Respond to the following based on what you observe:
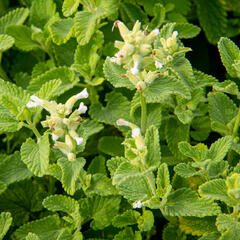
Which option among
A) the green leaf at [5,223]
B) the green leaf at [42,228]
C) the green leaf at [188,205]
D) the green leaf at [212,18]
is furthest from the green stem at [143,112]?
the green leaf at [212,18]

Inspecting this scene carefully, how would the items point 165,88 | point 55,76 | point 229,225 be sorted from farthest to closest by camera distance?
point 55,76 < point 165,88 < point 229,225

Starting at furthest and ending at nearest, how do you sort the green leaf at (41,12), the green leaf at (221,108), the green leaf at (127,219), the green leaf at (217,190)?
the green leaf at (41,12), the green leaf at (221,108), the green leaf at (127,219), the green leaf at (217,190)

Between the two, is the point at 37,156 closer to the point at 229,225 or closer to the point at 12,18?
the point at 229,225

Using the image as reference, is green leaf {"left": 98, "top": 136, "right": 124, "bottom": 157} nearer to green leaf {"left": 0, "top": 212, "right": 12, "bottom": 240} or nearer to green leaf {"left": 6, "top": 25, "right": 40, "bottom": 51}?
green leaf {"left": 0, "top": 212, "right": 12, "bottom": 240}

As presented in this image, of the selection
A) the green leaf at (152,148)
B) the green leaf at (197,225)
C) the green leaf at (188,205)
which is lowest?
the green leaf at (197,225)

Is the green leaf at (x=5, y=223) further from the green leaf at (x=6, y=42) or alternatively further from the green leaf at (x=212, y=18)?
the green leaf at (x=212, y=18)

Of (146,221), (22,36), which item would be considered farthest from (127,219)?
(22,36)

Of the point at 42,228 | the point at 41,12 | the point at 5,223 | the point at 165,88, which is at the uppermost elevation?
the point at 41,12
